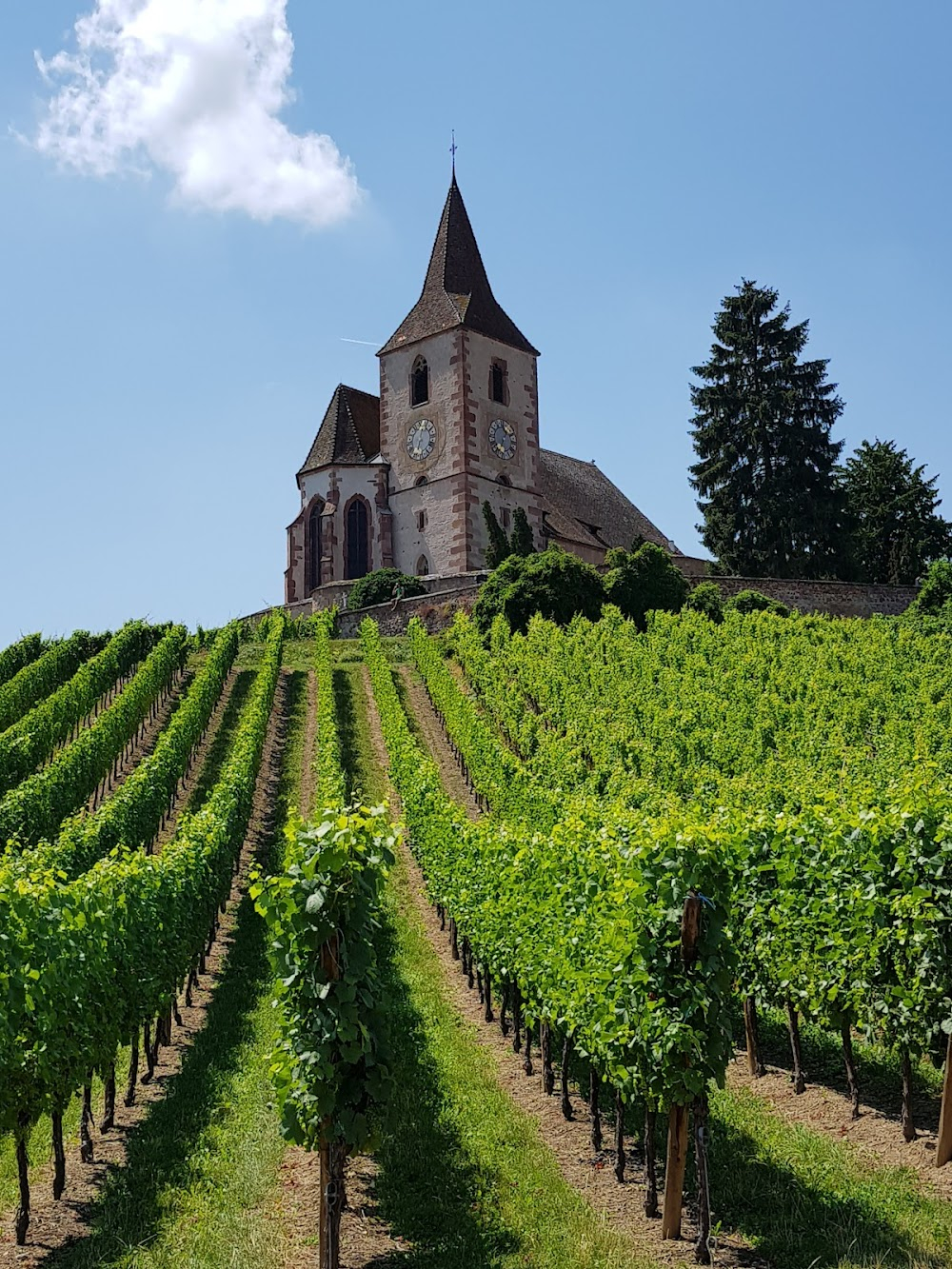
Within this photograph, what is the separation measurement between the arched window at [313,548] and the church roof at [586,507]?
341 inches

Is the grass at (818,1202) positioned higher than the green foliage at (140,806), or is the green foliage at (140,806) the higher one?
the green foliage at (140,806)

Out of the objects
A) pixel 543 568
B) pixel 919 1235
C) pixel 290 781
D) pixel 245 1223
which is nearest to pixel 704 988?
pixel 919 1235

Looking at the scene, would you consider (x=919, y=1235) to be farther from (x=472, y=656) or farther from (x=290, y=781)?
(x=472, y=656)

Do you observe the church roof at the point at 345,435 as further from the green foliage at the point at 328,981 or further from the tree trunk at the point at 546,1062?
the green foliage at the point at 328,981

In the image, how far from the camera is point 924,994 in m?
8.93

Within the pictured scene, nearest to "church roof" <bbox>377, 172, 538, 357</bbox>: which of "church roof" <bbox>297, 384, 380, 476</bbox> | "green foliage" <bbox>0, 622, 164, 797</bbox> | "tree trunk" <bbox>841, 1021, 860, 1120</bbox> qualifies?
"church roof" <bbox>297, 384, 380, 476</bbox>

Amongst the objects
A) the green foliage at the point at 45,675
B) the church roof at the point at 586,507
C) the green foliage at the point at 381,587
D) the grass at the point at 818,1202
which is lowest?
the grass at the point at 818,1202

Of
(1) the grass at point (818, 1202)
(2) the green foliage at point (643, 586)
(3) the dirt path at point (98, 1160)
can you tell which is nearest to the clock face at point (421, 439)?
(2) the green foliage at point (643, 586)

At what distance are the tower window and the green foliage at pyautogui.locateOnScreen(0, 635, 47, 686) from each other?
18.7 metres

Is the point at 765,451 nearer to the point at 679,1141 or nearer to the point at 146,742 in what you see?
the point at 146,742

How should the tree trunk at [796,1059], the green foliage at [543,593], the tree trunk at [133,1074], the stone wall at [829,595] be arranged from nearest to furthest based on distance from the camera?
the tree trunk at [796,1059] < the tree trunk at [133,1074] < the green foliage at [543,593] < the stone wall at [829,595]

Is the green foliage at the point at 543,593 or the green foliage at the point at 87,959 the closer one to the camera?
the green foliage at the point at 87,959

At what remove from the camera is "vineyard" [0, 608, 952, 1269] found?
738 centimetres

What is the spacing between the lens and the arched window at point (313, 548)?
46.0m
